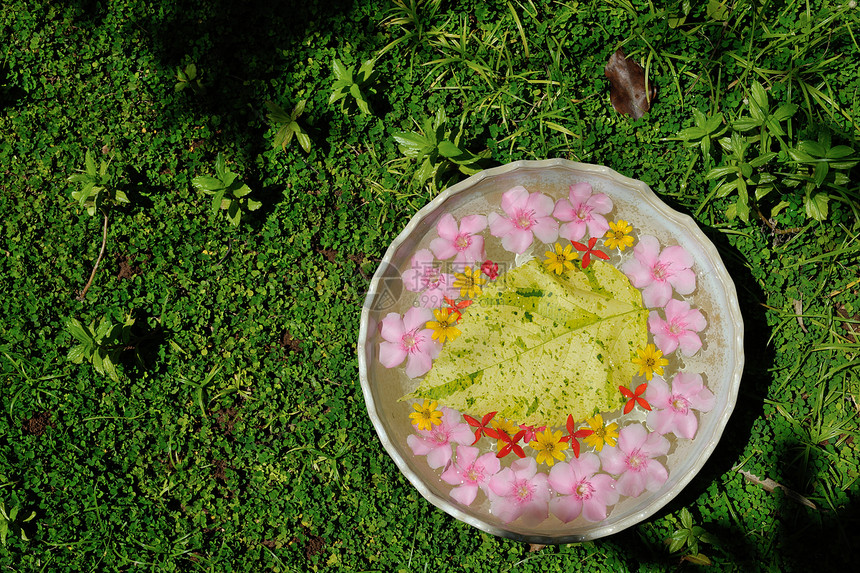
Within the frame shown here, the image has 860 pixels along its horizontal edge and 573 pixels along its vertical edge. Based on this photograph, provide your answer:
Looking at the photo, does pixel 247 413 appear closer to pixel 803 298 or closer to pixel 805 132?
pixel 803 298

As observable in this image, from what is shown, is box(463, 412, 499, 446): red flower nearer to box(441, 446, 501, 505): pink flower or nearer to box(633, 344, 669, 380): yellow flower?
box(441, 446, 501, 505): pink flower

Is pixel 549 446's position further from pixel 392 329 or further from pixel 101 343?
pixel 101 343

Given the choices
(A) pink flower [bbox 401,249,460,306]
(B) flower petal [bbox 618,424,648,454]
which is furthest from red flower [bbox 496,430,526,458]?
(A) pink flower [bbox 401,249,460,306]

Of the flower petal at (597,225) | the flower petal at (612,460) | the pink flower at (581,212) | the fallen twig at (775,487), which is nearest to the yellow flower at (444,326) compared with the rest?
the pink flower at (581,212)

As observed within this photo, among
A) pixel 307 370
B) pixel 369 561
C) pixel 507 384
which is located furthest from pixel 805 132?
pixel 369 561

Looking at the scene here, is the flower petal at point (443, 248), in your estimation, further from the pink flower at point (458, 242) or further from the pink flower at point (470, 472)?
the pink flower at point (470, 472)

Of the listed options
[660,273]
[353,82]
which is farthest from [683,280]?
[353,82]
